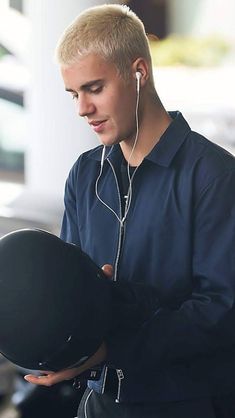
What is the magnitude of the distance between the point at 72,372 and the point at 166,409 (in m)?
0.22

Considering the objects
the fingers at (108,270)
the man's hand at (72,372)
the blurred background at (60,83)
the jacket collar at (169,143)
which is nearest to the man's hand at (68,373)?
the man's hand at (72,372)

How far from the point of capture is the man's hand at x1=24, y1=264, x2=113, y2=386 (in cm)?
166

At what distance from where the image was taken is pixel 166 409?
1.74m

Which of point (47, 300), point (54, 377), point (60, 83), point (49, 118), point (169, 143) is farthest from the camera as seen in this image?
point (49, 118)

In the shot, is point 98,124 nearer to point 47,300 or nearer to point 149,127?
point 149,127

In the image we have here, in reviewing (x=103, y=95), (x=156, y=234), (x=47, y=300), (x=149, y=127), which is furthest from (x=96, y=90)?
(x=47, y=300)

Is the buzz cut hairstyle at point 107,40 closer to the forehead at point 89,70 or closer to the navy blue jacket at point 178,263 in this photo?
the forehead at point 89,70

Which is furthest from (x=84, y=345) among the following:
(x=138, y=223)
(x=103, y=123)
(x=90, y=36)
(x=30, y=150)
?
(x=30, y=150)

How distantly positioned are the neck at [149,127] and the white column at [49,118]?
2218mm

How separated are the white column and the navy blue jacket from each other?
227 cm

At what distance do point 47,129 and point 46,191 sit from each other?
0.34 metres

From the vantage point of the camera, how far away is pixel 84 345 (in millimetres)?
1582

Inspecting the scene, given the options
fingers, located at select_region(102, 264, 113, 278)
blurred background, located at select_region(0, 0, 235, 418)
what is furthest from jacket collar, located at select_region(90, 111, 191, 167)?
blurred background, located at select_region(0, 0, 235, 418)

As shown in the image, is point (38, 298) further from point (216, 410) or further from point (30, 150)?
point (30, 150)
